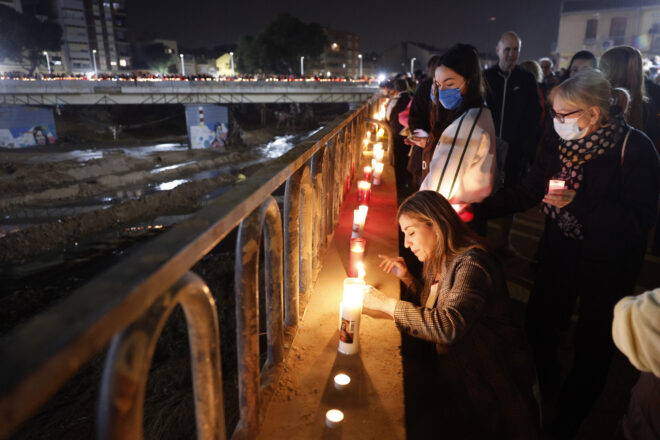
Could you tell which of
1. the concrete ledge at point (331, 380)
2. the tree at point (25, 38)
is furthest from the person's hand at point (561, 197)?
the tree at point (25, 38)

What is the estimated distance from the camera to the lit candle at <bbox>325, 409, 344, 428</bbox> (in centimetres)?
206

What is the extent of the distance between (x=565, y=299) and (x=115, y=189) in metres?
33.2

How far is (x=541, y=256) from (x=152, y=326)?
2.90m

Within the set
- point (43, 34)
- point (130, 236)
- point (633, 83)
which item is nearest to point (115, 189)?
point (130, 236)

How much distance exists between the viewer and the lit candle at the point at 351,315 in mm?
2395

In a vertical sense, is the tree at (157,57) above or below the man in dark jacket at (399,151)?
above

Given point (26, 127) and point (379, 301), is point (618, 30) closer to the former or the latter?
point (379, 301)

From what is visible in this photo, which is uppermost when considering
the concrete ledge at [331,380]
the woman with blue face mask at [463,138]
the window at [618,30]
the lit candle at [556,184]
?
the window at [618,30]

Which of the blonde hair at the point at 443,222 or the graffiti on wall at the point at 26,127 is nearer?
the blonde hair at the point at 443,222

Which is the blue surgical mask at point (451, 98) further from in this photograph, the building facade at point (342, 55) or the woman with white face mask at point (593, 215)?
the building facade at point (342, 55)

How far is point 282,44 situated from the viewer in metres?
70.5

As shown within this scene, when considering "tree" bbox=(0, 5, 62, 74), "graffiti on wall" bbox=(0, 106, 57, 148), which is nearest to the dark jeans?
"graffiti on wall" bbox=(0, 106, 57, 148)

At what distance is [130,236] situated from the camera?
23156mm

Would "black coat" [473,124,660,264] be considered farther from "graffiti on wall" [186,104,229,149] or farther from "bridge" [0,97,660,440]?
"graffiti on wall" [186,104,229,149]
